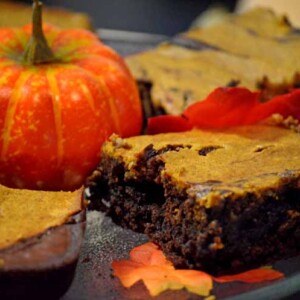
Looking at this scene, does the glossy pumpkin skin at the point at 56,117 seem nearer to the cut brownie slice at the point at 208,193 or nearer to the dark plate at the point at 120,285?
the cut brownie slice at the point at 208,193

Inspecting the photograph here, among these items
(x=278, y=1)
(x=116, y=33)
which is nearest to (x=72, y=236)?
(x=116, y=33)

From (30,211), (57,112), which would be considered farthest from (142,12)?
(30,211)

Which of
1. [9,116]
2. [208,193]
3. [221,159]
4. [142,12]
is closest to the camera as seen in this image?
[208,193]

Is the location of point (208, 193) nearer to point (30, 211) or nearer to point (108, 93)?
point (30, 211)

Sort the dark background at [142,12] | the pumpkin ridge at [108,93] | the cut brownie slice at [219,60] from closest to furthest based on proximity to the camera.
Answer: the pumpkin ridge at [108,93] < the cut brownie slice at [219,60] < the dark background at [142,12]

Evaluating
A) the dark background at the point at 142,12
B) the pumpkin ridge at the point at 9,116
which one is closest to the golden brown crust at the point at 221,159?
the pumpkin ridge at the point at 9,116
